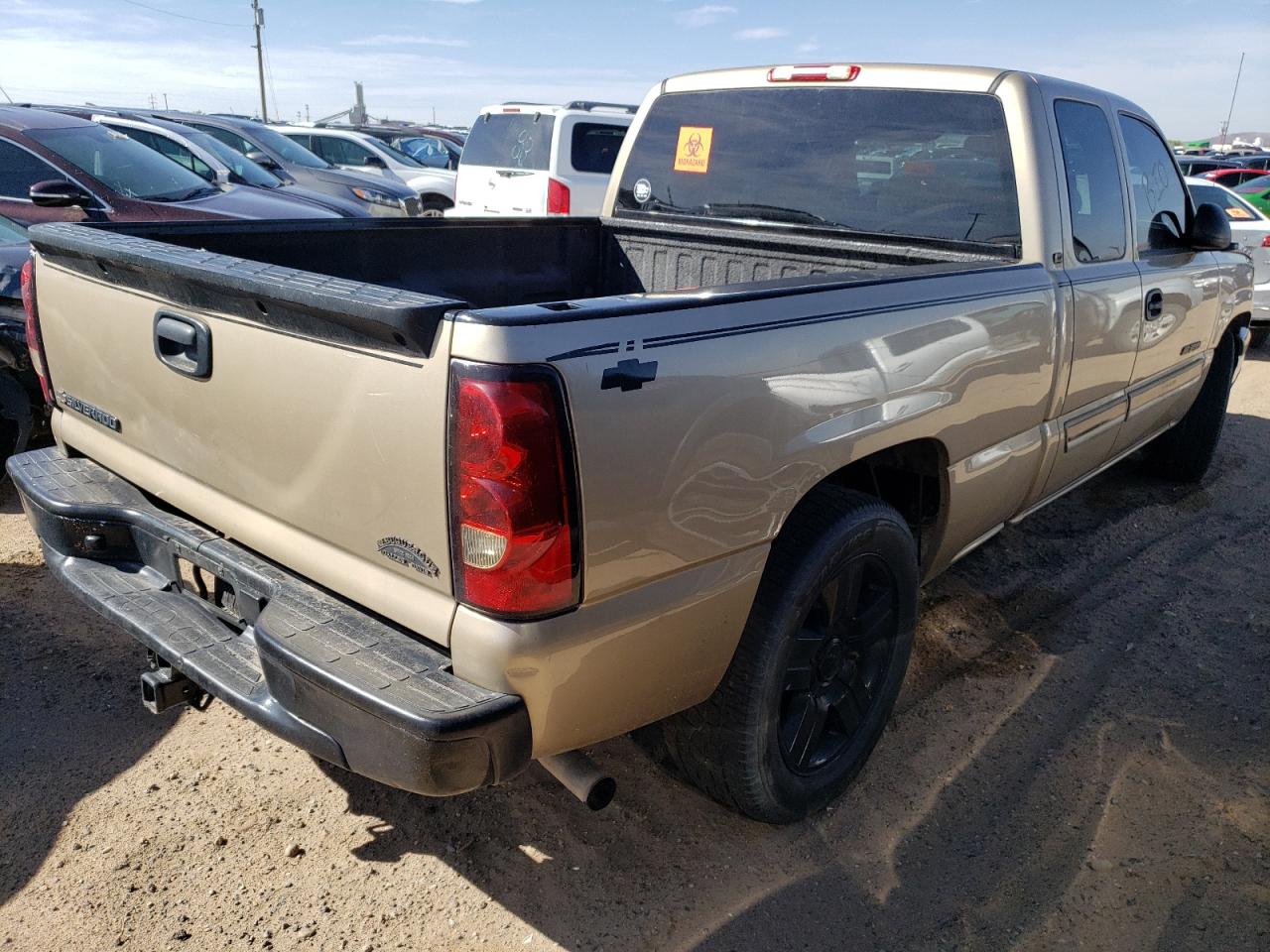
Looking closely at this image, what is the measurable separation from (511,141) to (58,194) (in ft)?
19.5

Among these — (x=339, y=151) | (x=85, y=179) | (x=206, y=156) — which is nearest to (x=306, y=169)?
(x=206, y=156)

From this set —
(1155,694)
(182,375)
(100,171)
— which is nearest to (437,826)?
(182,375)

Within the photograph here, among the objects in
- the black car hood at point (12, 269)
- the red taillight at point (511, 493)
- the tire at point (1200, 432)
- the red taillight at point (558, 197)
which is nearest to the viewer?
the red taillight at point (511, 493)

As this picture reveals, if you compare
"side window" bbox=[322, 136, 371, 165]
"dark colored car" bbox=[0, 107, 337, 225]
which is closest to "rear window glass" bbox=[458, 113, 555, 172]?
"dark colored car" bbox=[0, 107, 337, 225]

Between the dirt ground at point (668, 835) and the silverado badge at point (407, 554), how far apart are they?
0.98 meters

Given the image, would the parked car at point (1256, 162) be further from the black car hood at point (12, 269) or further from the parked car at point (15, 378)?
the parked car at point (15, 378)

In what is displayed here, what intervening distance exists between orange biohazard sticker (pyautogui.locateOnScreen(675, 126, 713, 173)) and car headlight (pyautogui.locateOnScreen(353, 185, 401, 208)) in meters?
9.33

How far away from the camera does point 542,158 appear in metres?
10.7

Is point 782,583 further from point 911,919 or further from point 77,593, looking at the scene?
point 77,593

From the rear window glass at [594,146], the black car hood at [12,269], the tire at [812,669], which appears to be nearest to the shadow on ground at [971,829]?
the tire at [812,669]

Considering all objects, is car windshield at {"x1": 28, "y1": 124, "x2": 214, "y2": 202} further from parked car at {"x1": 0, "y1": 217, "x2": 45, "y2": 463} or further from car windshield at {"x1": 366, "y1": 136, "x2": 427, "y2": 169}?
car windshield at {"x1": 366, "y1": 136, "x2": 427, "y2": 169}

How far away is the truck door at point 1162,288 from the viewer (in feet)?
12.7

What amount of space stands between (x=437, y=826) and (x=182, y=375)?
1.35 metres

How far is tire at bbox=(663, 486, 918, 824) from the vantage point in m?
2.34
